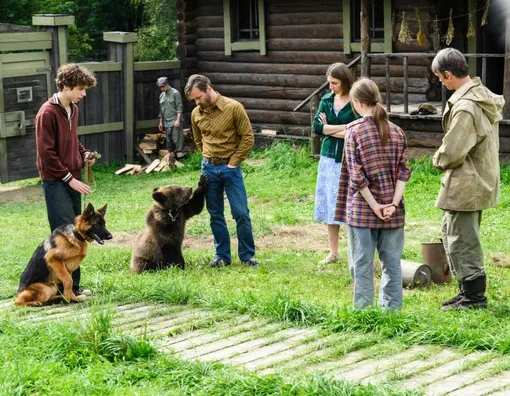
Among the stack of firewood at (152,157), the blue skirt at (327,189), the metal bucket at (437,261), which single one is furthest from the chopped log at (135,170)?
the metal bucket at (437,261)

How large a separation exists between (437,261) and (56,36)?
1096 cm

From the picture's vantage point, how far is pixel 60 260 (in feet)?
25.8

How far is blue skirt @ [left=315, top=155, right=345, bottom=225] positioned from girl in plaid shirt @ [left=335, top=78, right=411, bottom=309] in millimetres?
2329

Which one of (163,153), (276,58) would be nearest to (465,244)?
(276,58)

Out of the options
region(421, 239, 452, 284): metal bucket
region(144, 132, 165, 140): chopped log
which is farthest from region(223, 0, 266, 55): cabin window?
region(421, 239, 452, 284): metal bucket

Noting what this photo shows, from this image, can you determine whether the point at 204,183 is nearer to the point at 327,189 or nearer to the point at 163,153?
the point at 327,189

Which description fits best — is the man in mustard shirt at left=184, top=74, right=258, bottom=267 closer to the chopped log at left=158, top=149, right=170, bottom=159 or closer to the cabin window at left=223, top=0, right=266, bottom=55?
the chopped log at left=158, top=149, right=170, bottom=159

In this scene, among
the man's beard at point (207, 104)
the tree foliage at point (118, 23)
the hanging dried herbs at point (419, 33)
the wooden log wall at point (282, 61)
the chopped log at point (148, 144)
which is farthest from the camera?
the tree foliage at point (118, 23)

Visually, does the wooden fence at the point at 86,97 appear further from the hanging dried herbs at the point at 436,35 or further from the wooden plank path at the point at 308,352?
the wooden plank path at the point at 308,352

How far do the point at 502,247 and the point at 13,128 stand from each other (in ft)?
31.0

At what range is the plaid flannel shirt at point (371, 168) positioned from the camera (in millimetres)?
6969

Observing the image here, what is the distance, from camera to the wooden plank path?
5.40 m

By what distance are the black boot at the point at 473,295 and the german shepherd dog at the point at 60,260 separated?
277 centimetres

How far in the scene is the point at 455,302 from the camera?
293 inches
